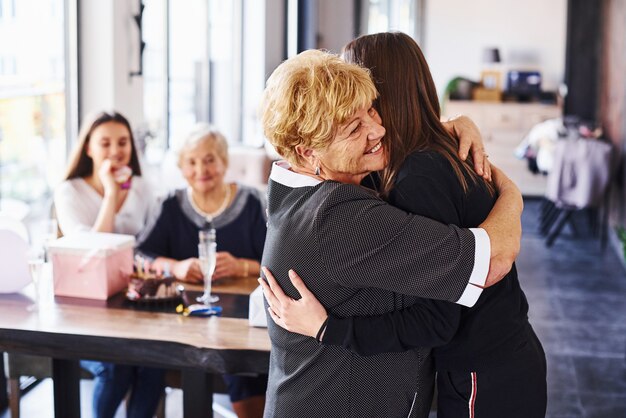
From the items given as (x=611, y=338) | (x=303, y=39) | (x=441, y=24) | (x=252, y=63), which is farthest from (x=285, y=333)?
(x=441, y=24)

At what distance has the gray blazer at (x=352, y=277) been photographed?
165 cm

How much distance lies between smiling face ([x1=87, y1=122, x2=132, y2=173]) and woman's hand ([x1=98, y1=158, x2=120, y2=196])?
0.06m

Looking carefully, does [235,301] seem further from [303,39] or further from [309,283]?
[303,39]

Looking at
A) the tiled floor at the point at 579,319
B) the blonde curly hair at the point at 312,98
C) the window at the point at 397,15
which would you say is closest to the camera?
the blonde curly hair at the point at 312,98

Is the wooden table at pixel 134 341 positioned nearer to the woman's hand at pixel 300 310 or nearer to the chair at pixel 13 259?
the chair at pixel 13 259

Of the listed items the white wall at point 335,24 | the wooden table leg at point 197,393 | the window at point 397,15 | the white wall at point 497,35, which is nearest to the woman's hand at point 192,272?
the wooden table leg at point 197,393

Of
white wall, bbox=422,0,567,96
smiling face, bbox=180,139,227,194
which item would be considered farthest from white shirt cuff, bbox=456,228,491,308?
white wall, bbox=422,0,567,96

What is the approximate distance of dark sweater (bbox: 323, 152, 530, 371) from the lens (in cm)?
171

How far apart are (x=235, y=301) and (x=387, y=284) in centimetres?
118

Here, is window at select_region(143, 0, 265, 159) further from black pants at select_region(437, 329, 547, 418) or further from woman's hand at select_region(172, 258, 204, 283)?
black pants at select_region(437, 329, 547, 418)

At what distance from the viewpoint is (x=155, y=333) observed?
94.0 inches

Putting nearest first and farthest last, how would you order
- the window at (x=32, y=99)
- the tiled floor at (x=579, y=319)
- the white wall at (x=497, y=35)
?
the window at (x=32, y=99)
the tiled floor at (x=579, y=319)
the white wall at (x=497, y=35)

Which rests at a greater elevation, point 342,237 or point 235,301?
point 342,237

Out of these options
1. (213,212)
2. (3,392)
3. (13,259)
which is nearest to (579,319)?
(213,212)
